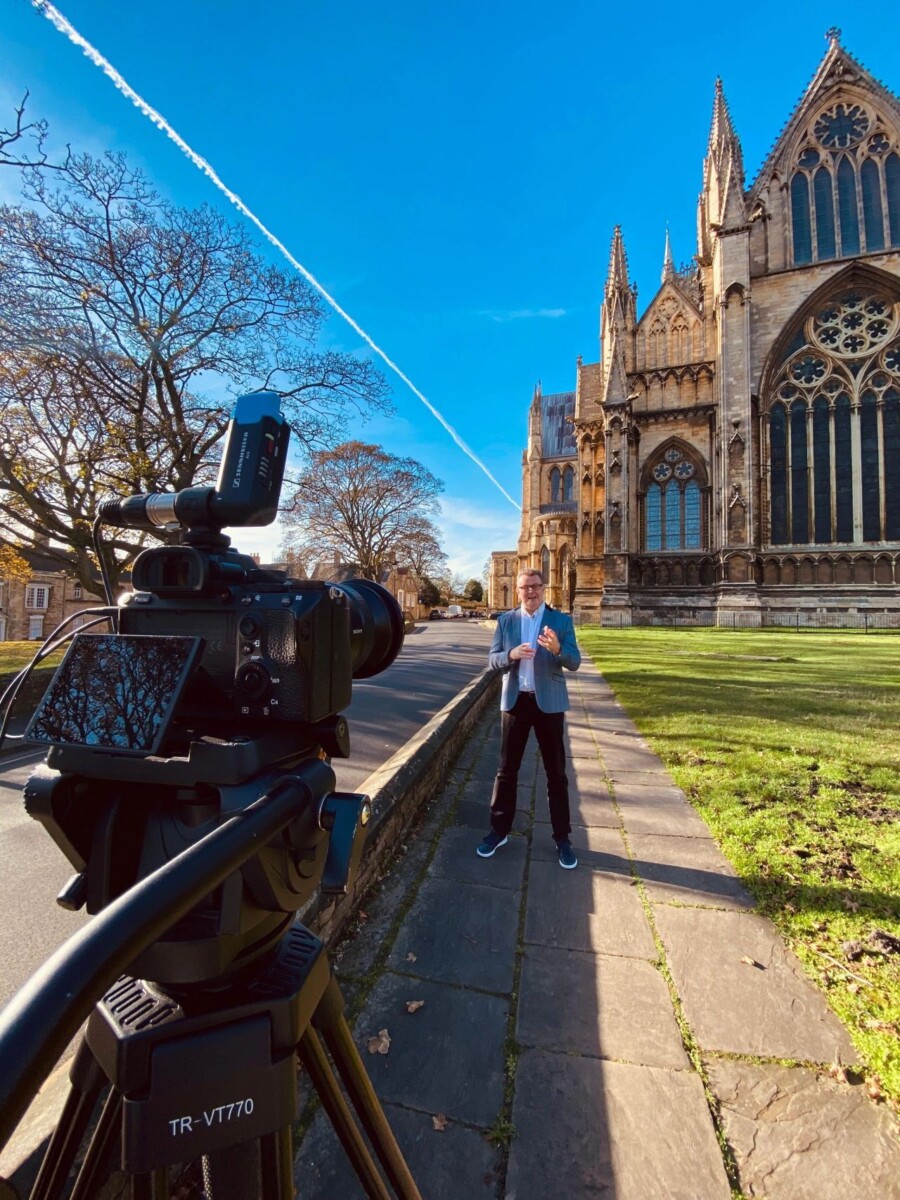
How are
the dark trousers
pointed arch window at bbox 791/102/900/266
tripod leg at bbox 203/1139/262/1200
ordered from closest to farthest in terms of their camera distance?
tripod leg at bbox 203/1139/262/1200 → the dark trousers → pointed arch window at bbox 791/102/900/266

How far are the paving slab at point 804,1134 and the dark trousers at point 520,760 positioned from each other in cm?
150

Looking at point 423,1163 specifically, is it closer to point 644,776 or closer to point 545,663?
point 545,663

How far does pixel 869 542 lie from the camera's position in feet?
79.0

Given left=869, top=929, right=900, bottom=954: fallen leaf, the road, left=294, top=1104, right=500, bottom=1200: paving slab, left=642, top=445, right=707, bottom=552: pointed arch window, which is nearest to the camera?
left=294, top=1104, right=500, bottom=1200: paving slab

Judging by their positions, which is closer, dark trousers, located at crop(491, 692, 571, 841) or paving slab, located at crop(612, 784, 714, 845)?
dark trousers, located at crop(491, 692, 571, 841)

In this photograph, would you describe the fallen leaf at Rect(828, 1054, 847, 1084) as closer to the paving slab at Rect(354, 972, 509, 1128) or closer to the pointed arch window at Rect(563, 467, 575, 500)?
the paving slab at Rect(354, 972, 509, 1128)

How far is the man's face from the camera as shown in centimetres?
372

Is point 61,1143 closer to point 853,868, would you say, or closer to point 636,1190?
point 636,1190

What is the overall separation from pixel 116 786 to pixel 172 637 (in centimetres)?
29

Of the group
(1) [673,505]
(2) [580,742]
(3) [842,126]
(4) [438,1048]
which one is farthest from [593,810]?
(3) [842,126]

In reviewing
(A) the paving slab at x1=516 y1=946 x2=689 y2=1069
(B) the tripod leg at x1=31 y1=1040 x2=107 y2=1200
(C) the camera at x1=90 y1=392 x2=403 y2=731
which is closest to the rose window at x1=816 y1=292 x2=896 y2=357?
(A) the paving slab at x1=516 y1=946 x2=689 y2=1069

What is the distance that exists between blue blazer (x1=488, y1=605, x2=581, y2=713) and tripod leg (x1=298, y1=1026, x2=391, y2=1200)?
2.54m

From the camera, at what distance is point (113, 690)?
36.3 inches

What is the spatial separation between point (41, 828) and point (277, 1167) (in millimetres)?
4968
